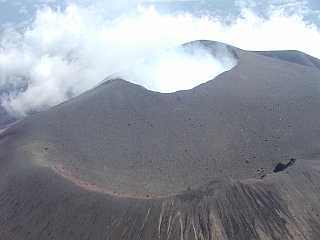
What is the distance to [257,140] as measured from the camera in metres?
91.1

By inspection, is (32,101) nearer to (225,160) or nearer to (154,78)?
(154,78)

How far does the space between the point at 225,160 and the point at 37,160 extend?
26023 mm

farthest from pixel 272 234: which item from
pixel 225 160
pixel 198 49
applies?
pixel 198 49

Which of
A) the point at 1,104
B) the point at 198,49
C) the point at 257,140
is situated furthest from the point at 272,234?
the point at 1,104

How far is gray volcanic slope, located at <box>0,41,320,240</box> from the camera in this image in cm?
6825

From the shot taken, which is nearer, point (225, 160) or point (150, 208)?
point (150, 208)

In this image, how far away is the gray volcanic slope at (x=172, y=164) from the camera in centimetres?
6825

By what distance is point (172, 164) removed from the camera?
277ft

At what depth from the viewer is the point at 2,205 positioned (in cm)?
7762

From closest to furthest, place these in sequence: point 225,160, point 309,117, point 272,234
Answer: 1. point 272,234
2. point 225,160
3. point 309,117

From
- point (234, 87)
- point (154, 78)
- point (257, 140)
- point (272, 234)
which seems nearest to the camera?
point (272, 234)

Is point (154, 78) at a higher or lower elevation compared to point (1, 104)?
higher

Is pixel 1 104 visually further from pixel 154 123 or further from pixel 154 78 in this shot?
pixel 154 123

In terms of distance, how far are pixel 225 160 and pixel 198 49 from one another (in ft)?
201
